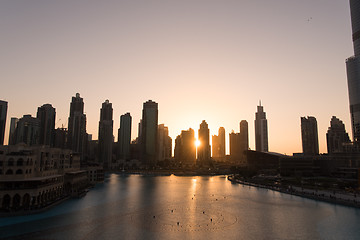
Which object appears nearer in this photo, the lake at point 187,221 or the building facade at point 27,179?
the lake at point 187,221

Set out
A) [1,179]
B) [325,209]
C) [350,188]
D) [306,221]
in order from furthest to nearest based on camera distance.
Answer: [350,188] < [325,209] < [1,179] < [306,221]

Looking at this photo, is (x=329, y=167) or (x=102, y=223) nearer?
(x=102, y=223)

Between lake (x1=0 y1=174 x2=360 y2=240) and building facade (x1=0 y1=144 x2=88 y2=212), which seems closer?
lake (x1=0 y1=174 x2=360 y2=240)

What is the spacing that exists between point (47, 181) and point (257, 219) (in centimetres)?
5693

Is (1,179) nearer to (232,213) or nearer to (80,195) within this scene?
(80,195)

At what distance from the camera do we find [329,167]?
172375 millimetres

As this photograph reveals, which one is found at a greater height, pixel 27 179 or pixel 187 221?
pixel 27 179

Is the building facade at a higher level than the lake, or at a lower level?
higher

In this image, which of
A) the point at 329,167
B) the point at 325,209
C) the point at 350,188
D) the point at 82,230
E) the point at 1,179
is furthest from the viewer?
the point at 329,167

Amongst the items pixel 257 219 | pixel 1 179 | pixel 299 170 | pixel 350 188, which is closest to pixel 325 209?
pixel 257 219

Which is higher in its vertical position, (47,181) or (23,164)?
(23,164)

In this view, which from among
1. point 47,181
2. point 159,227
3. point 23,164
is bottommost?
point 159,227

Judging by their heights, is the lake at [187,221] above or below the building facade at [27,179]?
below

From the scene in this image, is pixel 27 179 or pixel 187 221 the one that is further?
pixel 27 179
